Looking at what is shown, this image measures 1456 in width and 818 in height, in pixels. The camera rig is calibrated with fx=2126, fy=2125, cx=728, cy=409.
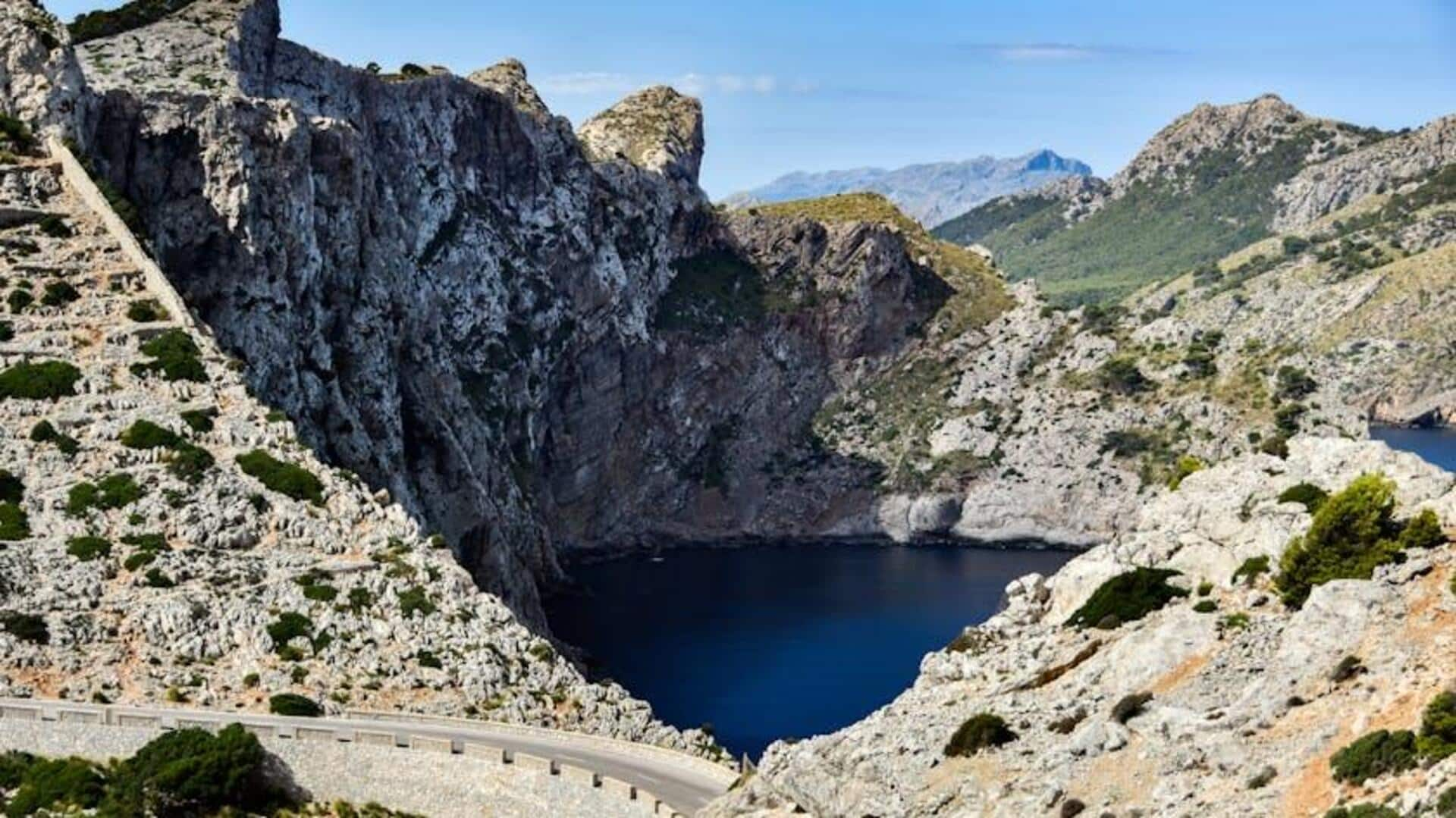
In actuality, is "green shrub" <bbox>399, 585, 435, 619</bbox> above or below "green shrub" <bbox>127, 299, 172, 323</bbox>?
below

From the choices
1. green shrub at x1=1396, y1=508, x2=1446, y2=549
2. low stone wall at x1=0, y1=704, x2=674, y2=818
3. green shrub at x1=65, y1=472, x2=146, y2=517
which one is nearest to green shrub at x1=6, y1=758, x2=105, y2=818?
low stone wall at x1=0, y1=704, x2=674, y2=818

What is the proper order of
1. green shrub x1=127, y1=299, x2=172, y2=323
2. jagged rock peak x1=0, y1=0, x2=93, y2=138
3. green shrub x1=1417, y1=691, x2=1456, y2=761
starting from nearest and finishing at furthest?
green shrub x1=1417, y1=691, x2=1456, y2=761
green shrub x1=127, y1=299, x2=172, y2=323
jagged rock peak x1=0, y1=0, x2=93, y2=138

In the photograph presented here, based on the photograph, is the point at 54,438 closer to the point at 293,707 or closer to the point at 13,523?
the point at 13,523

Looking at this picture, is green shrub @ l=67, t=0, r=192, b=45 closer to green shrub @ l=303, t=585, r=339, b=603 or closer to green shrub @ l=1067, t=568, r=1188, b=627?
green shrub @ l=303, t=585, r=339, b=603

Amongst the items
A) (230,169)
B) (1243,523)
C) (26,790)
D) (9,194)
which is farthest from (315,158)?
(1243,523)

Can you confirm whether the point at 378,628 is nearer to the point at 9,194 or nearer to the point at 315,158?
the point at 9,194
